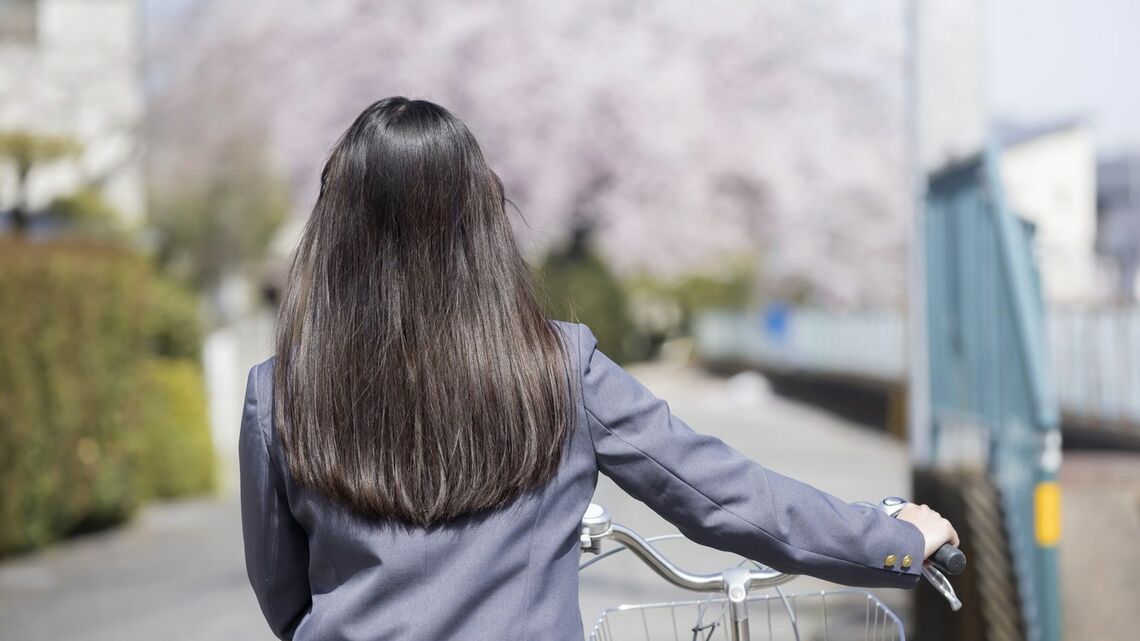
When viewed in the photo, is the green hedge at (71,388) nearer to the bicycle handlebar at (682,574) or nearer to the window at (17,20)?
the bicycle handlebar at (682,574)

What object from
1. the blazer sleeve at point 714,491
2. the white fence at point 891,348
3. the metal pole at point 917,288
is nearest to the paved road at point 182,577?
the metal pole at point 917,288

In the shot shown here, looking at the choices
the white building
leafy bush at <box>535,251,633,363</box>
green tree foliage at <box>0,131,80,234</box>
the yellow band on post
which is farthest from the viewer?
leafy bush at <box>535,251,633,363</box>

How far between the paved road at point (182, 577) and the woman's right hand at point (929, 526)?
246 centimetres

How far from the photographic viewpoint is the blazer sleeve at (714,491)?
1566mm

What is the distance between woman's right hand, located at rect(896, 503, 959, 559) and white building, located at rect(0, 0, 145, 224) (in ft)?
41.7

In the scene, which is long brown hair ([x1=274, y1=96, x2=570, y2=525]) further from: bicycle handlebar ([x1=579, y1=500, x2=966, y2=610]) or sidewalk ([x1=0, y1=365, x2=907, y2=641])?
sidewalk ([x1=0, y1=365, x2=907, y2=641])

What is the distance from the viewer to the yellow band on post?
3.61 metres

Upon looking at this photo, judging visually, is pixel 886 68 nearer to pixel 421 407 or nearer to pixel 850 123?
pixel 850 123

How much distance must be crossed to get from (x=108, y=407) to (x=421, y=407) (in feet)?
24.6

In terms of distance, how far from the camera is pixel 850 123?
1989 cm

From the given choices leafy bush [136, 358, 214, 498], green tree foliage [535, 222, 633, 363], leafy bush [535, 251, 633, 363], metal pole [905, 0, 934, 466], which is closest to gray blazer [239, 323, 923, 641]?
metal pole [905, 0, 934, 466]

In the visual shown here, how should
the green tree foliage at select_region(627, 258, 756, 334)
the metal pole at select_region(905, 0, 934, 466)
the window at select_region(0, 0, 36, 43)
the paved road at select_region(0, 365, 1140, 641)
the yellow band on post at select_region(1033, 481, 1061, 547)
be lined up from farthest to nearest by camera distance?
the green tree foliage at select_region(627, 258, 756, 334) < the window at select_region(0, 0, 36, 43) < the paved road at select_region(0, 365, 1140, 641) < the metal pole at select_region(905, 0, 934, 466) < the yellow band on post at select_region(1033, 481, 1061, 547)

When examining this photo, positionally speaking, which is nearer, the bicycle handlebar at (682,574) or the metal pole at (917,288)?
the bicycle handlebar at (682,574)

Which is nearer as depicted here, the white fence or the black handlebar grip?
the black handlebar grip
